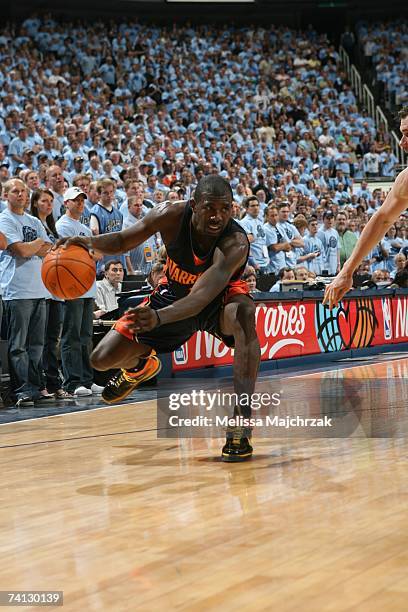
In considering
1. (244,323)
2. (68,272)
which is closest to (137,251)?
(68,272)

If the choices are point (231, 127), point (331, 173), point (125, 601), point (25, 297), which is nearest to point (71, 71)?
point (231, 127)

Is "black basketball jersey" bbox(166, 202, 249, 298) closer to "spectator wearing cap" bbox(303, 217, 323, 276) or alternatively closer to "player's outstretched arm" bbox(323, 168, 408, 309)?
"player's outstretched arm" bbox(323, 168, 408, 309)

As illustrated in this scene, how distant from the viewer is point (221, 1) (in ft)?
94.6

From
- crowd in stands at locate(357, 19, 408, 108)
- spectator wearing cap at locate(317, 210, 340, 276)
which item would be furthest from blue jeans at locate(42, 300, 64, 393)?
crowd in stands at locate(357, 19, 408, 108)

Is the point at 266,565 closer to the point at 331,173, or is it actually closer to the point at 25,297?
the point at 25,297

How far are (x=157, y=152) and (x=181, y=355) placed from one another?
8.68 metres

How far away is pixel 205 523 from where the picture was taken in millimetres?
3711

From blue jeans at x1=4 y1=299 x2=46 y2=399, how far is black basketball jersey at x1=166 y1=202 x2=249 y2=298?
9.08ft

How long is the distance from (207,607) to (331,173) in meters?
20.7

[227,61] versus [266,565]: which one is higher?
[227,61]

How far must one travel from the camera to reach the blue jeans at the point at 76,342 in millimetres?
8672

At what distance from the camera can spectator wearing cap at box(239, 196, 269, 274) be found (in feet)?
42.2

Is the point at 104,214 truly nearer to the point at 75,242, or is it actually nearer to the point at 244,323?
the point at 75,242

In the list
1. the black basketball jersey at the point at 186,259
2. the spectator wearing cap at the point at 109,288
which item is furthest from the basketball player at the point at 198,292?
the spectator wearing cap at the point at 109,288
